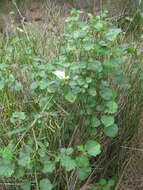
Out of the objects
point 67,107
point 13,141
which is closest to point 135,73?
point 67,107

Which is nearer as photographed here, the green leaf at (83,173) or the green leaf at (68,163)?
the green leaf at (68,163)

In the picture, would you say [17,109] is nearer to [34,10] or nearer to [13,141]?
[13,141]

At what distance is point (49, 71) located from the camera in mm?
1601

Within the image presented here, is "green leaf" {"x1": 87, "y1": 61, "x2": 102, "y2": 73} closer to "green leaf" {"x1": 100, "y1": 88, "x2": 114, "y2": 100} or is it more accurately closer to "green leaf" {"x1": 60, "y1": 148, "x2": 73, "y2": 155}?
"green leaf" {"x1": 100, "y1": 88, "x2": 114, "y2": 100}

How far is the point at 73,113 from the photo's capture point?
67.0 inches

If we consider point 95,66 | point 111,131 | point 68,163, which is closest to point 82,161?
point 68,163

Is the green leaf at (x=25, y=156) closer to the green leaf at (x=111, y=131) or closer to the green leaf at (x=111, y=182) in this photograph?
the green leaf at (x=111, y=131)

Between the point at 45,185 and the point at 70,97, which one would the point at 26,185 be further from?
the point at 70,97

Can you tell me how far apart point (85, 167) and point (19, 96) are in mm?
580

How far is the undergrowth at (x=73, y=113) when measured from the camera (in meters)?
1.51

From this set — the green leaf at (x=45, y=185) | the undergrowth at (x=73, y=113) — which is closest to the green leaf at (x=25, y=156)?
the undergrowth at (x=73, y=113)

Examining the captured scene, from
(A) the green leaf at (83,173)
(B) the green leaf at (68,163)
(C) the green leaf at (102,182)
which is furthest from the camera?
(C) the green leaf at (102,182)

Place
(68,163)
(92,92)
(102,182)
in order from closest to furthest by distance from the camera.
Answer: (68,163) → (92,92) → (102,182)

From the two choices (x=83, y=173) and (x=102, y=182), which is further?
(x=102, y=182)
